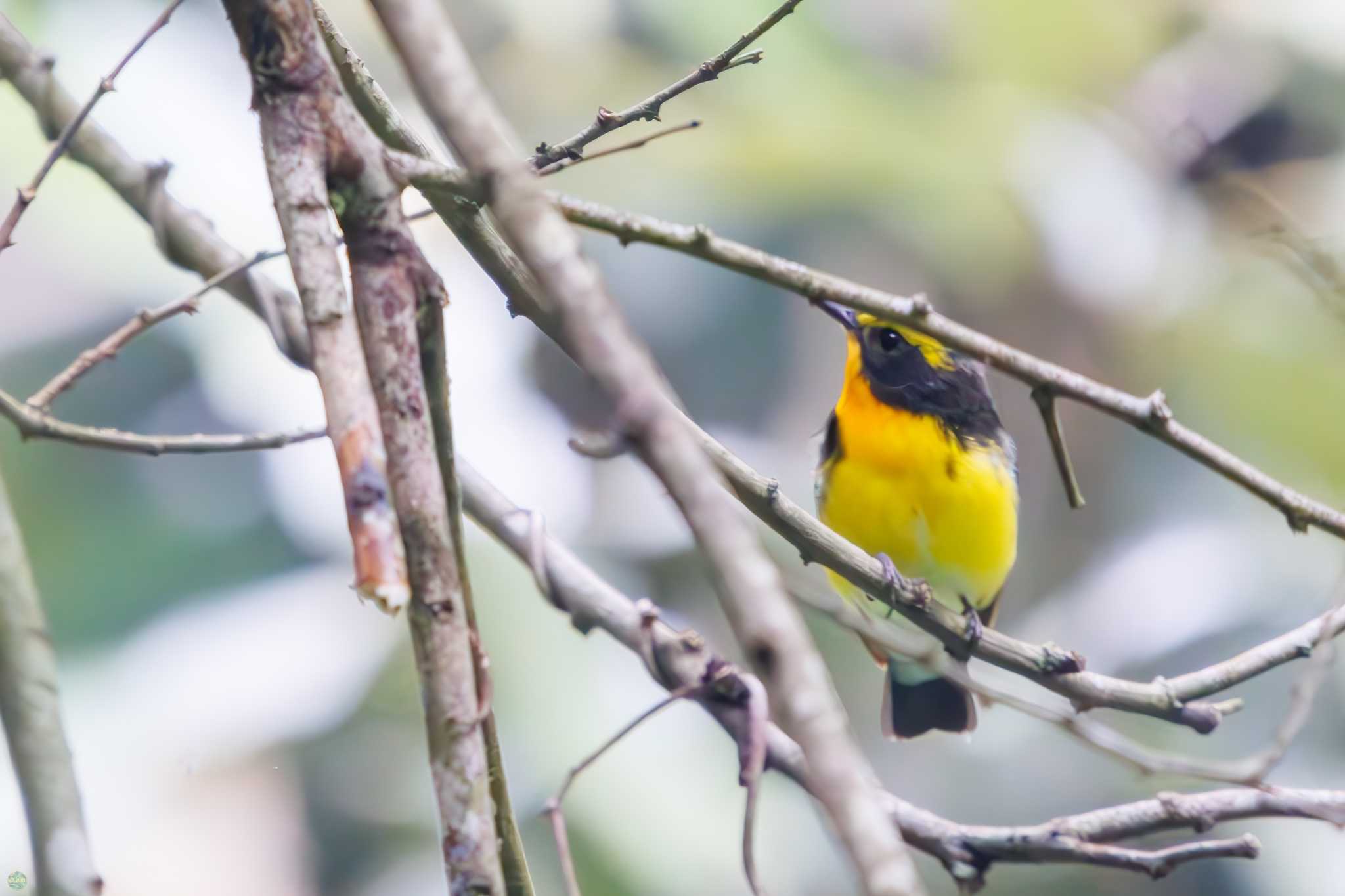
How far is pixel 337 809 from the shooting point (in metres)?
12.3

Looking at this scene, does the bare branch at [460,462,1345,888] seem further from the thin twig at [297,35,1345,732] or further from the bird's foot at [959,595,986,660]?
the bird's foot at [959,595,986,660]

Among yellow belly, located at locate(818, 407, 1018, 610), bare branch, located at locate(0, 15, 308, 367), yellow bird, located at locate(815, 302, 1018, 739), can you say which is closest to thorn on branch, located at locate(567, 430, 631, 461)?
bare branch, located at locate(0, 15, 308, 367)

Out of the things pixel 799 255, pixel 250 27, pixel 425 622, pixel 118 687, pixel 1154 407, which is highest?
pixel 799 255

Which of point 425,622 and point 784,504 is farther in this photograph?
point 784,504

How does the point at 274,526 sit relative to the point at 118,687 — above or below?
above

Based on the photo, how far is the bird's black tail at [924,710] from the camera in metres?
5.74

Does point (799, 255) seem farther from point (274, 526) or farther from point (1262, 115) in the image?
point (274, 526)

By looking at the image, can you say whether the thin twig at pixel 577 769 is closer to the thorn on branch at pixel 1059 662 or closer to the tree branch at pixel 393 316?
the tree branch at pixel 393 316

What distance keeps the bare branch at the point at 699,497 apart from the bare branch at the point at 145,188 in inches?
59.1

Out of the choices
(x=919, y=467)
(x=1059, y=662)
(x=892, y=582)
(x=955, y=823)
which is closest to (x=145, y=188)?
(x=892, y=582)

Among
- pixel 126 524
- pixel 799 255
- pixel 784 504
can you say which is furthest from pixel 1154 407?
pixel 799 255

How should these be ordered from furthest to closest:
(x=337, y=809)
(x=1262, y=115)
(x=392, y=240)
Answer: (x=1262, y=115) → (x=337, y=809) → (x=392, y=240)

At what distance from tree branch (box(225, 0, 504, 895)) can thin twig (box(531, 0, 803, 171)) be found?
633 millimetres

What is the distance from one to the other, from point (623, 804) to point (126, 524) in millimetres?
6516
